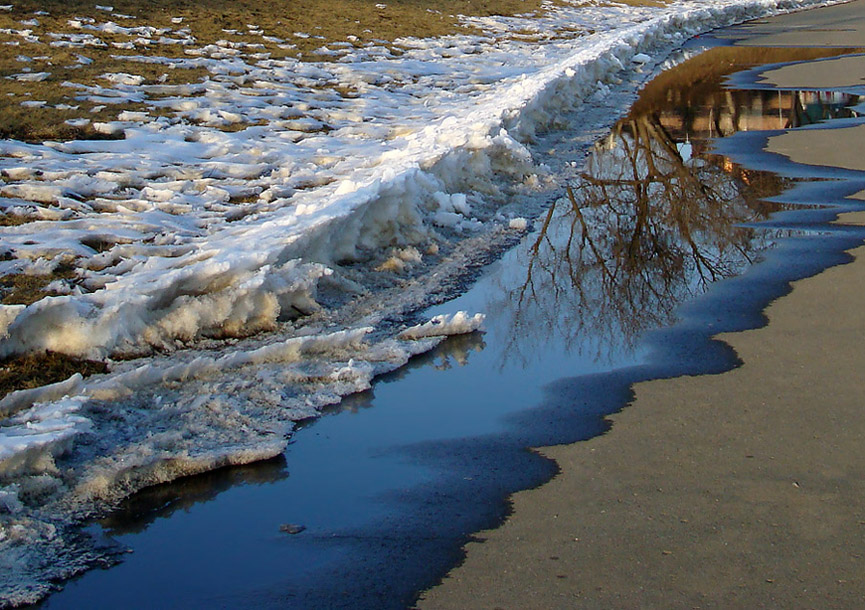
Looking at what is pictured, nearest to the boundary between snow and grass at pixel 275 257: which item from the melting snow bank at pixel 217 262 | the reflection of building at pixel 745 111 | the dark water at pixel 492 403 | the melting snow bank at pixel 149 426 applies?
the melting snow bank at pixel 217 262

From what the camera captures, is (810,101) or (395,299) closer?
(395,299)

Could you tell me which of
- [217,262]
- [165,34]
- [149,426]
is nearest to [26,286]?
[217,262]

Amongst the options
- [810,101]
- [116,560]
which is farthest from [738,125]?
[116,560]

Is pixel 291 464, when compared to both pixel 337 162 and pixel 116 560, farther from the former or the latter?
pixel 337 162

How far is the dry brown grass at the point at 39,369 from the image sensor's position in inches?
198

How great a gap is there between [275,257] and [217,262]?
39 centimetres

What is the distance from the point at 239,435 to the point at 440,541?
1.26 metres

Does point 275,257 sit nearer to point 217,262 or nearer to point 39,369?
point 217,262

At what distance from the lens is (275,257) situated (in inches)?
252

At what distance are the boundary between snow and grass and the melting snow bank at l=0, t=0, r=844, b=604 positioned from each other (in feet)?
0.04

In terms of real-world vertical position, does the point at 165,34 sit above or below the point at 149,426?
above

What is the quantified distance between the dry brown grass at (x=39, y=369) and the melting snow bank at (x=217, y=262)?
0.32ft

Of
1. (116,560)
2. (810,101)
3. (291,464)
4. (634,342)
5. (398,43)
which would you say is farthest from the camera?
(398,43)

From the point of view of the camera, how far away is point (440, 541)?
3.71 metres
